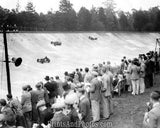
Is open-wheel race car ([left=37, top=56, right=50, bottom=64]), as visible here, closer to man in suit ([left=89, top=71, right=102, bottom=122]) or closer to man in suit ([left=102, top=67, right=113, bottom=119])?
man in suit ([left=102, top=67, right=113, bottom=119])

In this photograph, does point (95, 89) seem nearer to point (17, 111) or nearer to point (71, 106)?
point (17, 111)

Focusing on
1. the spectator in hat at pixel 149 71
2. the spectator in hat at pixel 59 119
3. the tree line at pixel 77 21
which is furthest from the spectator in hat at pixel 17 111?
the tree line at pixel 77 21

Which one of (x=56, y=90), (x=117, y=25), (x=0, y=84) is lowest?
(x=0, y=84)

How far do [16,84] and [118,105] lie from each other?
9.54 m

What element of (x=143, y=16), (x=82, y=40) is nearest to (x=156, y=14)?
(x=143, y=16)

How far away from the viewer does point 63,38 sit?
36.1 metres

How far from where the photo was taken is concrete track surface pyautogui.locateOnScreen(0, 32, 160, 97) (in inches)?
830

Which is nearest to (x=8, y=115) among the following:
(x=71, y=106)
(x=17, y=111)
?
(x=17, y=111)

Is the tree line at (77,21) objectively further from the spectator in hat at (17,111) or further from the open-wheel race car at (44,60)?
the spectator in hat at (17,111)

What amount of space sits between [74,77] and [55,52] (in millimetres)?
19100

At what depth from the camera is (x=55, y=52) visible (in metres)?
30.7

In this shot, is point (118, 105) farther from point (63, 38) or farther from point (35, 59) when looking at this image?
point (63, 38)

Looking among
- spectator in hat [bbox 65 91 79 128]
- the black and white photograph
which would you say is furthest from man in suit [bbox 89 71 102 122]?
spectator in hat [bbox 65 91 79 128]

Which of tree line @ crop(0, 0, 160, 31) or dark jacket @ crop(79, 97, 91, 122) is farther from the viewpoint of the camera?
tree line @ crop(0, 0, 160, 31)
